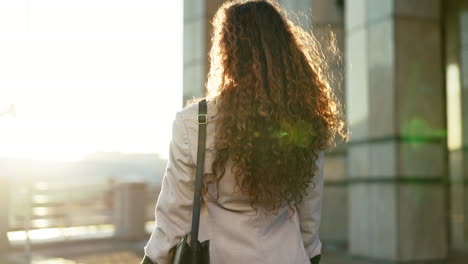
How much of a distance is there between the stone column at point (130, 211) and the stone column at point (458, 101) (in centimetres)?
640

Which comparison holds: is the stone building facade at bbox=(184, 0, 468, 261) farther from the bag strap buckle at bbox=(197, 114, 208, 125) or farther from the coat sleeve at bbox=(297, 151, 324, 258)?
the bag strap buckle at bbox=(197, 114, 208, 125)

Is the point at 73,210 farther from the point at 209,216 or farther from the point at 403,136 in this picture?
the point at 209,216

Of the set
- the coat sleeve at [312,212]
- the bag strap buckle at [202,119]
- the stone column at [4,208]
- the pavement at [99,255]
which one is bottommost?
the pavement at [99,255]

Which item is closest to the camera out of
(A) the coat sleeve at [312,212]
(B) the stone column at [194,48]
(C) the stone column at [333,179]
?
(A) the coat sleeve at [312,212]

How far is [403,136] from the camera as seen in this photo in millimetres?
7953

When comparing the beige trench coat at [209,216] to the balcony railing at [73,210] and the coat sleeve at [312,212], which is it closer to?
the coat sleeve at [312,212]

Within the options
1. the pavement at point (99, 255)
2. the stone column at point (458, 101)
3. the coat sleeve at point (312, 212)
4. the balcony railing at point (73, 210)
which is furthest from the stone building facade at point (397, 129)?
the coat sleeve at point (312, 212)

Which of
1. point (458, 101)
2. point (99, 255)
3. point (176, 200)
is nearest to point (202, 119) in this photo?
point (176, 200)

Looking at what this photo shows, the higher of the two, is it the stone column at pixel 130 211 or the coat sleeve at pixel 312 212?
the coat sleeve at pixel 312 212

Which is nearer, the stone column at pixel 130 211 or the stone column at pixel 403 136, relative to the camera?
the stone column at pixel 403 136

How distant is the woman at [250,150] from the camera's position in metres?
2.25

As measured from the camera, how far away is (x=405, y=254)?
779cm

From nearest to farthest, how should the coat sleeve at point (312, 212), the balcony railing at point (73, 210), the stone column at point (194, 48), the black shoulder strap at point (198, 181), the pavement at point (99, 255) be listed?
the black shoulder strap at point (198, 181), the coat sleeve at point (312, 212), the pavement at point (99, 255), the stone column at point (194, 48), the balcony railing at point (73, 210)

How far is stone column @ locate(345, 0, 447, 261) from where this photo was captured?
7.91m
